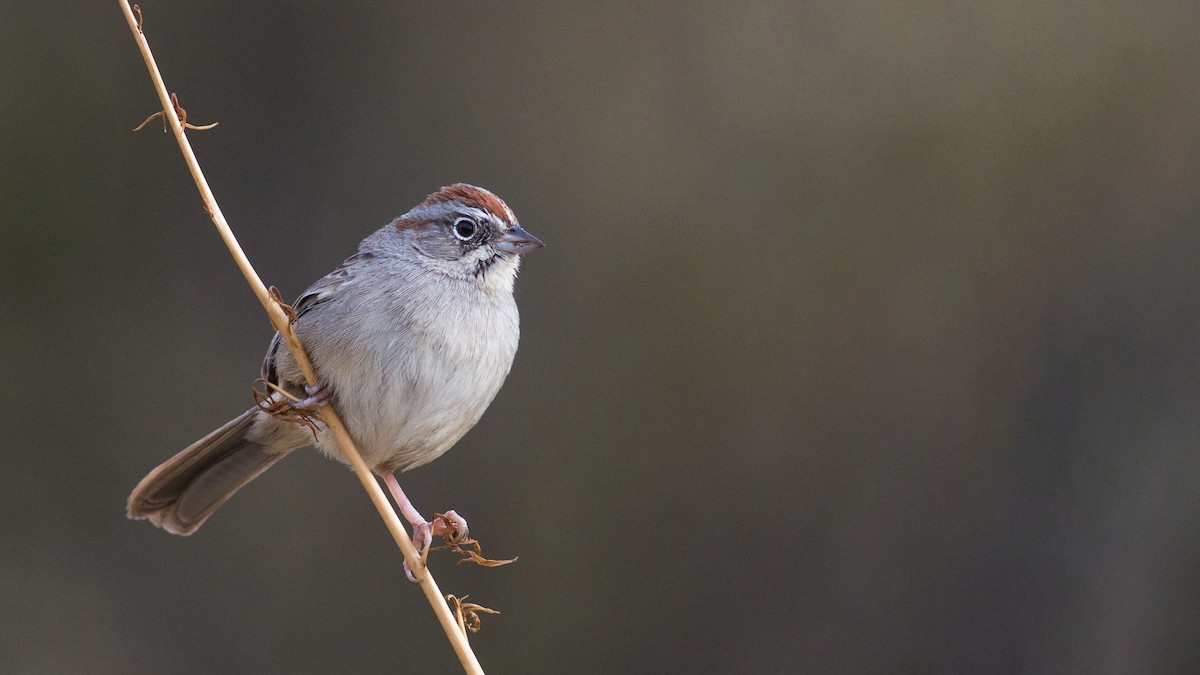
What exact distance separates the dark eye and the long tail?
837 mm

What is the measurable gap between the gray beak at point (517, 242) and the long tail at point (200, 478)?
3.03 feet

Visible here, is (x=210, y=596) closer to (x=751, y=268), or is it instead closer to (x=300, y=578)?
(x=300, y=578)

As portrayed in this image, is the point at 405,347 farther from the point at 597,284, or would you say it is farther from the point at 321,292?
the point at 597,284

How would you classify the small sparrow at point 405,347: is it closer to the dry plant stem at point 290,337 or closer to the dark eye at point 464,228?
the dark eye at point 464,228

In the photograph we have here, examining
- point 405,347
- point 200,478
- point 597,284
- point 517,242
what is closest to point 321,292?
point 405,347

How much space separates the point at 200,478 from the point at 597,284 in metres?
2.22

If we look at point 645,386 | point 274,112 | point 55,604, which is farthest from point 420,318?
point 55,604

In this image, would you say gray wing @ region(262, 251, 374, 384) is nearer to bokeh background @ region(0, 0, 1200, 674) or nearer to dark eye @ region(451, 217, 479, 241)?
dark eye @ region(451, 217, 479, 241)

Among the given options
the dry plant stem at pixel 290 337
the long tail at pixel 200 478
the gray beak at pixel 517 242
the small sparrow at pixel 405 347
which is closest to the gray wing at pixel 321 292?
the small sparrow at pixel 405 347

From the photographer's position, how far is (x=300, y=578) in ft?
16.8

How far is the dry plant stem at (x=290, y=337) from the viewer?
7.02ft

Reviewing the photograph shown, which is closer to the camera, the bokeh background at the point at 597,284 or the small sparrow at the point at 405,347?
the small sparrow at the point at 405,347

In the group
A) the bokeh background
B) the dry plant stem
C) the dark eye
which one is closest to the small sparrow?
the dark eye

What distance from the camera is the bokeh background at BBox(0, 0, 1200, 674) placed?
15.9ft
